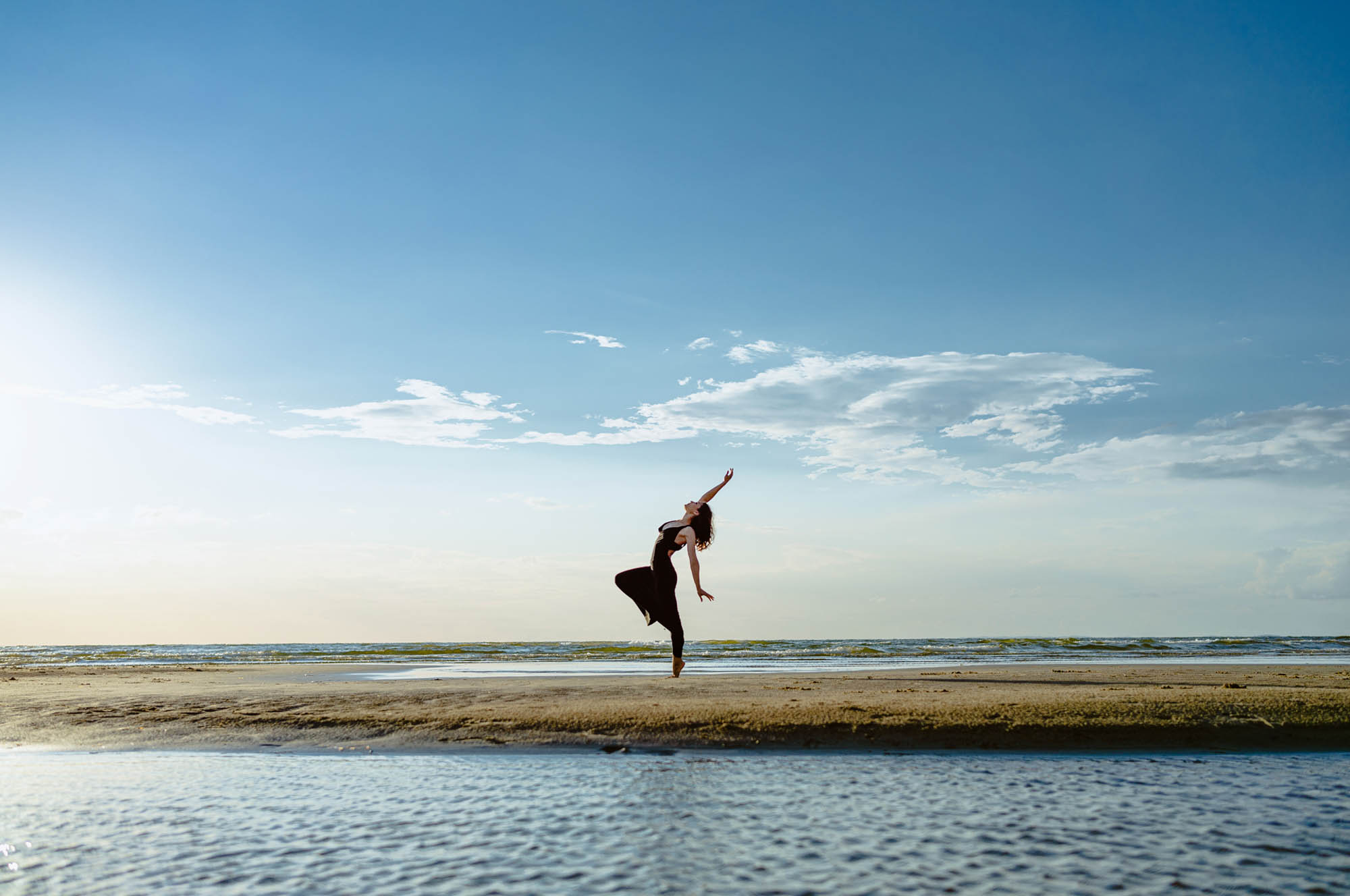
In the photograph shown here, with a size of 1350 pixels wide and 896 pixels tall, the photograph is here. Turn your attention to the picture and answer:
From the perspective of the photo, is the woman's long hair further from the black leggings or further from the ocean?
the ocean

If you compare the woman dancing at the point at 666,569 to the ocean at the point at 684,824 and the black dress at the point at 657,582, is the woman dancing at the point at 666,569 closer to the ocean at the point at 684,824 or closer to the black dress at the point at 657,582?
the black dress at the point at 657,582

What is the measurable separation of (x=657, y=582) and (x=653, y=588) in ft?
0.49

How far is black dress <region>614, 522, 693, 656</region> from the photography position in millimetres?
14648

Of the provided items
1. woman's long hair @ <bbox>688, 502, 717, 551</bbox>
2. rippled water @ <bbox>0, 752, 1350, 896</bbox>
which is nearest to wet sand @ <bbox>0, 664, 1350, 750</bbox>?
rippled water @ <bbox>0, 752, 1350, 896</bbox>

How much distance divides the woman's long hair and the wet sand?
2.85 m

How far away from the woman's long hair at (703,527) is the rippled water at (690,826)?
3.90 m

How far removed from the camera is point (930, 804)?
341 inches

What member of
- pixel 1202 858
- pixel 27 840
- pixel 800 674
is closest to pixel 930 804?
pixel 1202 858

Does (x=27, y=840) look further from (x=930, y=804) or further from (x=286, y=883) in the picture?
(x=930, y=804)

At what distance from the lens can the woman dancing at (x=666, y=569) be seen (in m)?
14.5

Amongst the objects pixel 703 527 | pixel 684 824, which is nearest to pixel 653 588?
pixel 703 527

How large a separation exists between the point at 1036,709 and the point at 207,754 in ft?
43.2

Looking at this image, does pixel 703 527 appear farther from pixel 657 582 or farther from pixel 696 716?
pixel 696 716

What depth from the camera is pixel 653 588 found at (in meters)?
14.8
